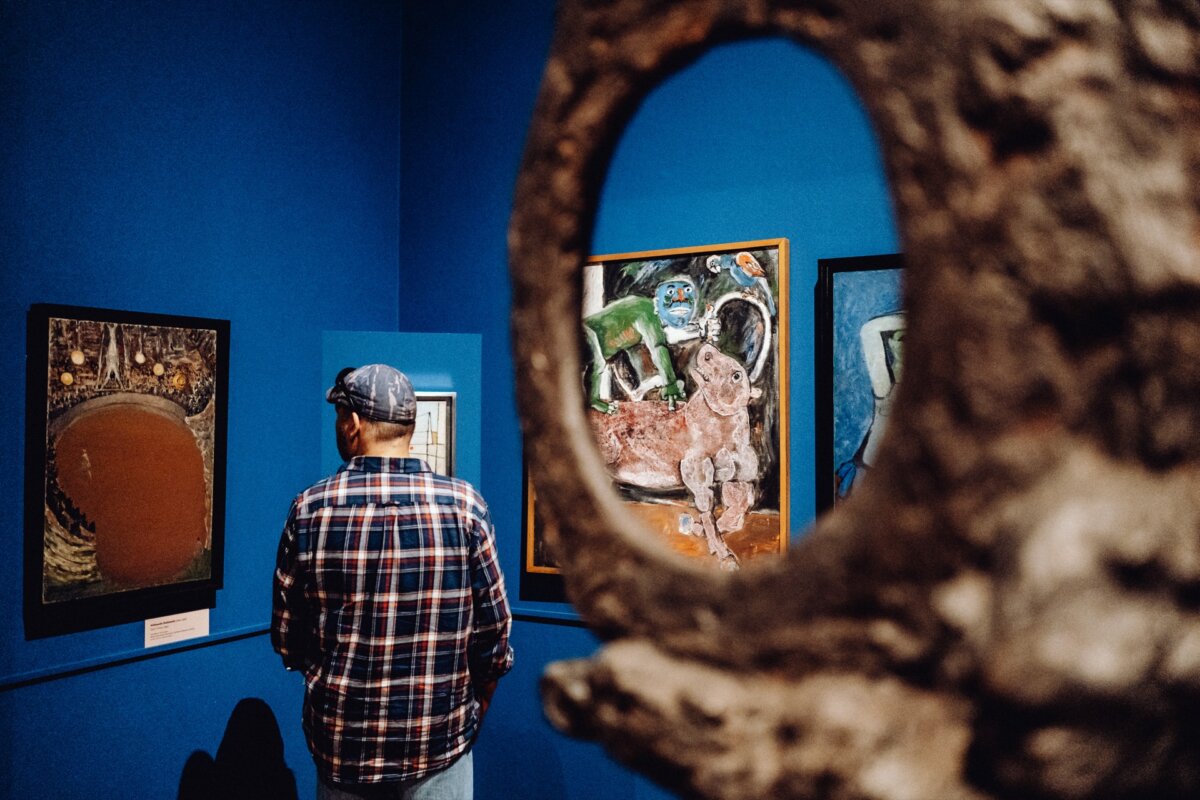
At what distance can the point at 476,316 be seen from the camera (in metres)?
3.49

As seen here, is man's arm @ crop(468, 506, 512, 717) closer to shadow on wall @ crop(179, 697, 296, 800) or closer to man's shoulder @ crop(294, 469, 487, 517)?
man's shoulder @ crop(294, 469, 487, 517)

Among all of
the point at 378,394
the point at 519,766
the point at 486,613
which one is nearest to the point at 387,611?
the point at 486,613

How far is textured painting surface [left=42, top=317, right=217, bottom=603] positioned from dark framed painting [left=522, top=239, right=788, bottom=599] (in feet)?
3.94

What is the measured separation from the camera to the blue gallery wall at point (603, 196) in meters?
2.73

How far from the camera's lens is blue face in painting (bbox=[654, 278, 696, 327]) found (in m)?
2.88

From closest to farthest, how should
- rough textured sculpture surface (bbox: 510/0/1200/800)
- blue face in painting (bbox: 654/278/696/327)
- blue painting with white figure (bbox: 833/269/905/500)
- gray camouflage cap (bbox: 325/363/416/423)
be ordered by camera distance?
rough textured sculpture surface (bbox: 510/0/1200/800), gray camouflage cap (bbox: 325/363/416/423), blue painting with white figure (bbox: 833/269/905/500), blue face in painting (bbox: 654/278/696/327)

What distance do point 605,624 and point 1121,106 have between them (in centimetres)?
47

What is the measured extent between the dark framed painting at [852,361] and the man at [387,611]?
1.11 m

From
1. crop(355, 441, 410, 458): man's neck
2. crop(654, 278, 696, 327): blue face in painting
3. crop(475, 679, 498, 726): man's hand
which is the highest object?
crop(654, 278, 696, 327): blue face in painting

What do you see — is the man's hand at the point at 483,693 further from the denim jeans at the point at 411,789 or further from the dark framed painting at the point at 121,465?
the dark framed painting at the point at 121,465

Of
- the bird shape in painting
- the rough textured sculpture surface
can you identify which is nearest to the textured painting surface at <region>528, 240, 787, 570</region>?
the bird shape in painting

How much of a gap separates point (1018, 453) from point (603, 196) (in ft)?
6.54

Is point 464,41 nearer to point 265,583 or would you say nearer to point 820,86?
point 820,86

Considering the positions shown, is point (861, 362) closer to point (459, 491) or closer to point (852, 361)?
point (852, 361)
